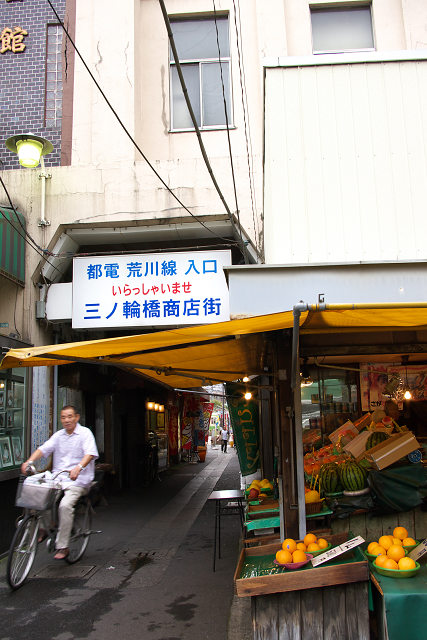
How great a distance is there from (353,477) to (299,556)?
1.59 m

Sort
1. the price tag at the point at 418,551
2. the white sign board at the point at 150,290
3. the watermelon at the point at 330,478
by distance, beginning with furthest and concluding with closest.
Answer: the white sign board at the point at 150,290, the watermelon at the point at 330,478, the price tag at the point at 418,551

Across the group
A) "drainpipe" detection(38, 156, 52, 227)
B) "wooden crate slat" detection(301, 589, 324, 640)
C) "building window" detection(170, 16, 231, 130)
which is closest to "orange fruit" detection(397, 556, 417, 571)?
"wooden crate slat" detection(301, 589, 324, 640)

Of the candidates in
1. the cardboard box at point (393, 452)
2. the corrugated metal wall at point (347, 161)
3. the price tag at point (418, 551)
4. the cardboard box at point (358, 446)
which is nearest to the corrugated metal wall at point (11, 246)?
the corrugated metal wall at point (347, 161)

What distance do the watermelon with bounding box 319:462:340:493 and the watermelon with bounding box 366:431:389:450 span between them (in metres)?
0.58

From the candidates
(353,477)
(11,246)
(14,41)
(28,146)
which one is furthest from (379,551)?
(14,41)

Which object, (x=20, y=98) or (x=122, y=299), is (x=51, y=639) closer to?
(x=122, y=299)

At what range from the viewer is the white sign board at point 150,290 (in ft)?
29.7

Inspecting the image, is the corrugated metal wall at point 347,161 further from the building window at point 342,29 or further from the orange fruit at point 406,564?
the building window at point 342,29

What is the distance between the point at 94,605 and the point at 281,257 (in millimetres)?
4164

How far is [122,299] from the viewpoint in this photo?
9125 millimetres

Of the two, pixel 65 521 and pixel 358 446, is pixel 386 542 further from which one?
pixel 65 521

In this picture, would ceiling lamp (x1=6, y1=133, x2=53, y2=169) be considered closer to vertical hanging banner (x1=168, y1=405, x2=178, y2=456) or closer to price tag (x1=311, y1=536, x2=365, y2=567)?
price tag (x1=311, y1=536, x2=365, y2=567)

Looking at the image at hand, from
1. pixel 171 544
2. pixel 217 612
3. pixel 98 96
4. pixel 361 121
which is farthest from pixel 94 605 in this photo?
pixel 98 96

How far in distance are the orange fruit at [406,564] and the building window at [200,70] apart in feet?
31.8
